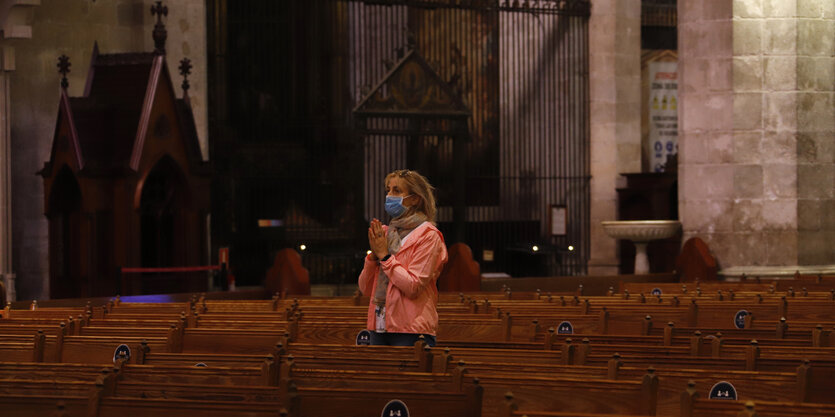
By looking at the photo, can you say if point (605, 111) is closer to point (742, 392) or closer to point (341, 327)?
point (341, 327)

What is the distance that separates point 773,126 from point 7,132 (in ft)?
27.1

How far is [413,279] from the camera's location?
4.92m

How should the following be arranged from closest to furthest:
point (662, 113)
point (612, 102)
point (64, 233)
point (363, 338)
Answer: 1. point (363, 338)
2. point (64, 233)
3. point (612, 102)
4. point (662, 113)

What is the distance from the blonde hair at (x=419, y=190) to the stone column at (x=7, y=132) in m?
7.96

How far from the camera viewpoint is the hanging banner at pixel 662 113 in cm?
1725

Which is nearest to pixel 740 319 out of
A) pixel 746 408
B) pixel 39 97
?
pixel 746 408

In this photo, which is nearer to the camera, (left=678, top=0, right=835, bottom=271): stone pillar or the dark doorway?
the dark doorway

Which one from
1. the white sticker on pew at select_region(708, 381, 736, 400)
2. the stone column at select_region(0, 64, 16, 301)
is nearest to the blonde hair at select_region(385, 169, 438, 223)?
the white sticker on pew at select_region(708, 381, 736, 400)

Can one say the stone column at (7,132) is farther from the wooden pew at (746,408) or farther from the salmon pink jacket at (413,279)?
the wooden pew at (746,408)

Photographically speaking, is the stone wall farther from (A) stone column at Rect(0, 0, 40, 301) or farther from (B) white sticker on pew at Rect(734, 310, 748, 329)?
(B) white sticker on pew at Rect(734, 310, 748, 329)

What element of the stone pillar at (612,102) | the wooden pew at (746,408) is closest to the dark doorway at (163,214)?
the stone pillar at (612,102)

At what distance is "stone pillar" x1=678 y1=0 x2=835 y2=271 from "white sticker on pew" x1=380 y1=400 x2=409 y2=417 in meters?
10.3

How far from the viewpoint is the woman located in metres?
4.93

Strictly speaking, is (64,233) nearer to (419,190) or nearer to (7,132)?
(7,132)
